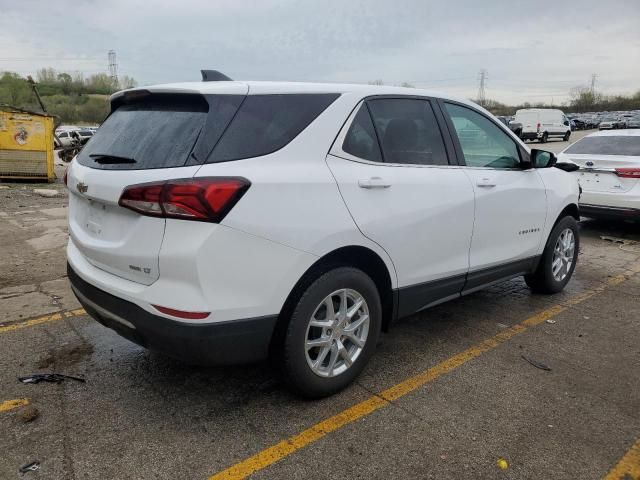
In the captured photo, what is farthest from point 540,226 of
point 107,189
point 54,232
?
point 54,232

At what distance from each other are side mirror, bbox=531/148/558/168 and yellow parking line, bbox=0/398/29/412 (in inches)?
159

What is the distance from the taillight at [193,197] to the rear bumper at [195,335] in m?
0.51

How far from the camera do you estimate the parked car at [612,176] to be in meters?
7.21

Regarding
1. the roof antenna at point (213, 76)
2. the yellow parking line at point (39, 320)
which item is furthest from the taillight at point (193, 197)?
the yellow parking line at point (39, 320)

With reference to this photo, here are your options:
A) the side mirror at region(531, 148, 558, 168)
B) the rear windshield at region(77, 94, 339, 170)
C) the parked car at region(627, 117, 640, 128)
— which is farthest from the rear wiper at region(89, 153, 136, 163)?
the parked car at region(627, 117, 640, 128)

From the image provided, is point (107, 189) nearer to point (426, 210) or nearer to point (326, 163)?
point (326, 163)

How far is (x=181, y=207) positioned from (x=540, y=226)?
3.37 metres

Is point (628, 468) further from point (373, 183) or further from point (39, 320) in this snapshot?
point (39, 320)

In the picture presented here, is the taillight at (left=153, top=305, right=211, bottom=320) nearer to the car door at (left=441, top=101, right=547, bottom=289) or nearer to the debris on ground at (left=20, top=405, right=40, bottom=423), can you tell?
the debris on ground at (left=20, top=405, right=40, bottom=423)

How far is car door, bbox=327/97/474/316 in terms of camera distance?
299 cm

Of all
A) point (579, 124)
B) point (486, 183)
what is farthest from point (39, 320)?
point (579, 124)

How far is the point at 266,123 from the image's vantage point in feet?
8.90

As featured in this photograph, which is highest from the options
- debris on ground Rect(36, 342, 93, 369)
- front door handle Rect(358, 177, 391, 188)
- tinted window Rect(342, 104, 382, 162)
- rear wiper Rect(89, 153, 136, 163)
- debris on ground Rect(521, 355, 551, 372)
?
tinted window Rect(342, 104, 382, 162)

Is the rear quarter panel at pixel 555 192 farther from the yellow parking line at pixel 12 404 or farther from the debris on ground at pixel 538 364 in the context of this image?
the yellow parking line at pixel 12 404
